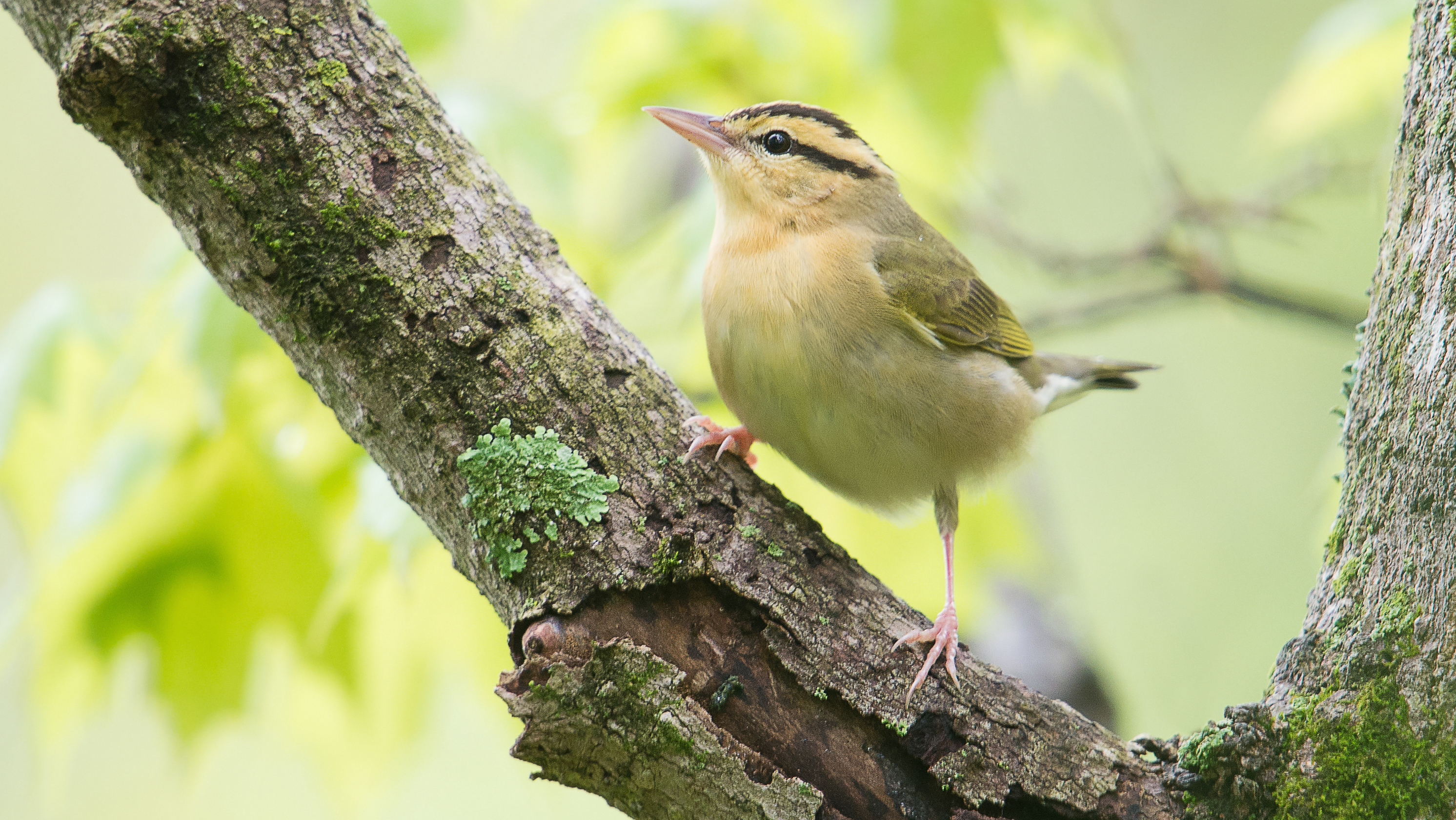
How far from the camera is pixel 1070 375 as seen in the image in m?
4.24

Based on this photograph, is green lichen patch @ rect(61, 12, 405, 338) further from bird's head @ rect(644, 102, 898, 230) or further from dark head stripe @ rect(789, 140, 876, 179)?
dark head stripe @ rect(789, 140, 876, 179)

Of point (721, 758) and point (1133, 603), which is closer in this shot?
point (721, 758)

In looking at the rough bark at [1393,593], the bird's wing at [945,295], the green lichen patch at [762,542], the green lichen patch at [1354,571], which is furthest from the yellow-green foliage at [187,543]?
the green lichen patch at [1354,571]

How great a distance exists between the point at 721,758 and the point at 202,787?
26.2 ft

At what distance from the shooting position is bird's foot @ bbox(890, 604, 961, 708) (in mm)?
2262

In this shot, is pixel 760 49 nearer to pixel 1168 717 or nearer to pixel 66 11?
pixel 66 11

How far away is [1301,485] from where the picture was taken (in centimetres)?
827

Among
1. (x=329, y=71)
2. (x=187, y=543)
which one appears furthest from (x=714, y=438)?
(x=187, y=543)

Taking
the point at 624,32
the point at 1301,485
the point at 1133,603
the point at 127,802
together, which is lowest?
the point at 127,802

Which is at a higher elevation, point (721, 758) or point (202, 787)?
point (721, 758)

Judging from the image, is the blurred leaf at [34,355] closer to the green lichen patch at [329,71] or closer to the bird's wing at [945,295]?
the green lichen patch at [329,71]

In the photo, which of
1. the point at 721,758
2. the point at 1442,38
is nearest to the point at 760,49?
the point at 1442,38

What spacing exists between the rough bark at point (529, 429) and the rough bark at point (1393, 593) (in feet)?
0.75

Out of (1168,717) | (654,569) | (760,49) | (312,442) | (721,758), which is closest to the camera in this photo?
(721,758)
